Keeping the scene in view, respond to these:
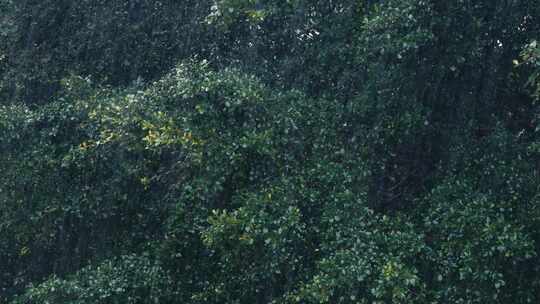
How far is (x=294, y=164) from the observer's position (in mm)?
7172

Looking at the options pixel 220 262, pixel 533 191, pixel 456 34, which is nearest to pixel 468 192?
pixel 533 191

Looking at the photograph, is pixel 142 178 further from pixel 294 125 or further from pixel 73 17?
pixel 73 17

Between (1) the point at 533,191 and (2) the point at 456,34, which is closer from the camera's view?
(1) the point at 533,191

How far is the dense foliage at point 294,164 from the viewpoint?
6750mm

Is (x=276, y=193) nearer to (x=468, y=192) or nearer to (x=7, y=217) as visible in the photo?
(x=468, y=192)

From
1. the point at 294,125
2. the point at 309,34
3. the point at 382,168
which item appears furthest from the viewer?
the point at 309,34

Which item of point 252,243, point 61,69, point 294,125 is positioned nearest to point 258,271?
point 252,243

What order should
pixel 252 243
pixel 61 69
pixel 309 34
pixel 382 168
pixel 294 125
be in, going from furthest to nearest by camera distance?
1. pixel 61 69
2. pixel 309 34
3. pixel 382 168
4. pixel 294 125
5. pixel 252 243

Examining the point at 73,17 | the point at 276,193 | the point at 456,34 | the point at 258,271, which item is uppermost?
the point at 73,17

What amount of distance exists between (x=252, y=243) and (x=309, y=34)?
7.54 feet

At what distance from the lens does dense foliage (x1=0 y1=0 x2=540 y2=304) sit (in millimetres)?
6750

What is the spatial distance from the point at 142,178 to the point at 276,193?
55.0 inches

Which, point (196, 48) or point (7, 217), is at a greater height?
point (196, 48)

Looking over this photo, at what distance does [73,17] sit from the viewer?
8.84 meters
